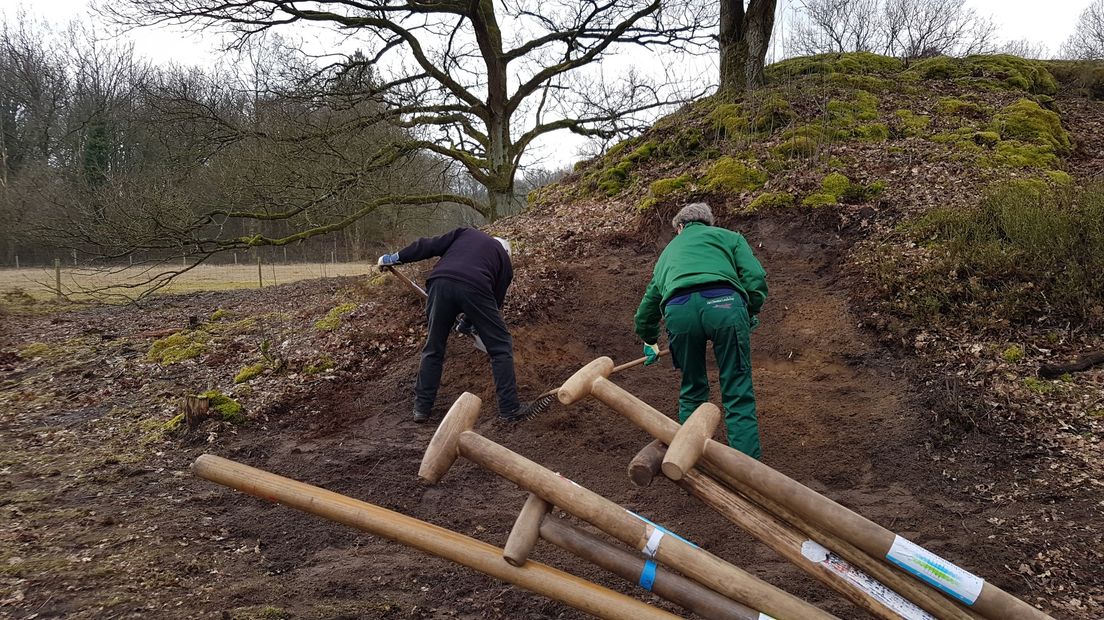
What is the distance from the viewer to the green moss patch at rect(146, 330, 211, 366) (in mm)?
8320

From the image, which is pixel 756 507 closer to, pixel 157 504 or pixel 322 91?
pixel 157 504

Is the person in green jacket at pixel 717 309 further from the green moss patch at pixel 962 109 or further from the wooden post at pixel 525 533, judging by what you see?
the green moss patch at pixel 962 109

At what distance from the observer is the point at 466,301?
5266mm

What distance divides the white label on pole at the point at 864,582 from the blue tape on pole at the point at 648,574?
50 cm

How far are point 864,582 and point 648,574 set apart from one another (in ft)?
2.27

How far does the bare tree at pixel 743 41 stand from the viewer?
11.0 metres

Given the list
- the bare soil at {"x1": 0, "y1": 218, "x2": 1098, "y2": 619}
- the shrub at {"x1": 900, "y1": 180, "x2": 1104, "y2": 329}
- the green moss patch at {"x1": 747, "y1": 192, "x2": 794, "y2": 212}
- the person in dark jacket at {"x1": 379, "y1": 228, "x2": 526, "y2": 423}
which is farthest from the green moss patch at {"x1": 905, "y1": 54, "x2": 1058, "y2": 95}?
the person in dark jacket at {"x1": 379, "y1": 228, "x2": 526, "y2": 423}

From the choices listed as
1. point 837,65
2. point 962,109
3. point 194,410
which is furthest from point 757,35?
point 194,410

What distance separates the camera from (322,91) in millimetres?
13266

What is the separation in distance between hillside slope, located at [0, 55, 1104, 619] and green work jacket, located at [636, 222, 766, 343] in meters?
1.35

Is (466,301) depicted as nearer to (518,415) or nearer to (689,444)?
(518,415)

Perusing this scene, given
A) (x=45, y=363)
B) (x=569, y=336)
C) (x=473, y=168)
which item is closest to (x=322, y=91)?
(x=473, y=168)

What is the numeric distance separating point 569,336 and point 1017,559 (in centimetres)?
457

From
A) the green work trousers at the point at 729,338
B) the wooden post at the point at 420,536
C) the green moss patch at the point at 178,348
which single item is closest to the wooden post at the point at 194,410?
the green moss patch at the point at 178,348
